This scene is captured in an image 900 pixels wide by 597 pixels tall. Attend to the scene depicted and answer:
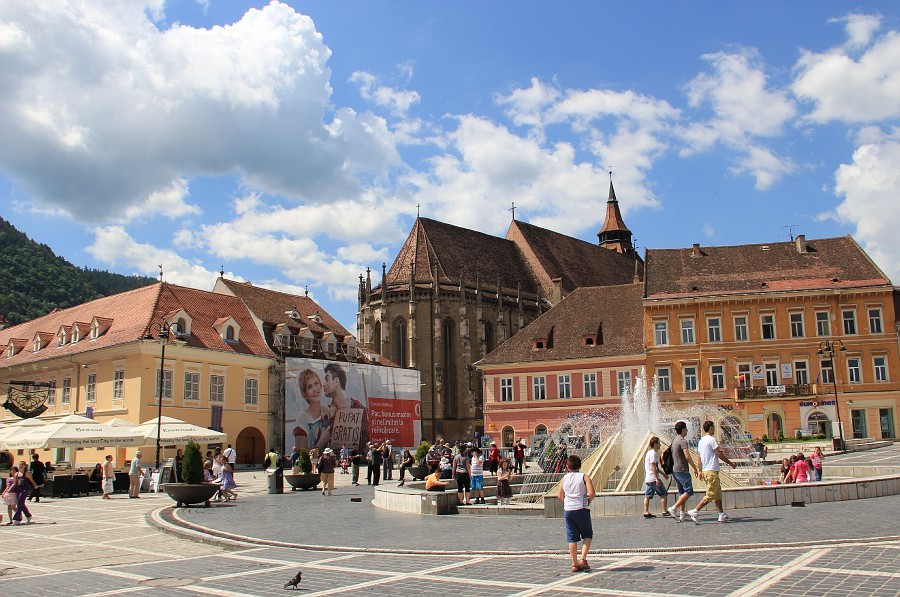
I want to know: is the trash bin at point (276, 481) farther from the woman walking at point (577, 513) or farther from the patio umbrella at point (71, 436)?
the woman walking at point (577, 513)

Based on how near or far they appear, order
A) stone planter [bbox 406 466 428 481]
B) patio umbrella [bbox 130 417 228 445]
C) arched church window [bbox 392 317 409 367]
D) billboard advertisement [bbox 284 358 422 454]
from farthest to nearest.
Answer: arched church window [bbox 392 317 409 367] → billboard advertisement [bbox 284 358 422 454] → stone planter [bbox 406 466 428 481] → patio umbrella [bbox 130 417 228 445]

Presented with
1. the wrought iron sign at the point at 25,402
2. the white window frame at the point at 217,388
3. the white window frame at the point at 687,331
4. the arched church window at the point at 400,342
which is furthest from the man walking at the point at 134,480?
the arched church window at the point at 400,342

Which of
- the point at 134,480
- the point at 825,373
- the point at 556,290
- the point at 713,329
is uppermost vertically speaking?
the point at 556,290

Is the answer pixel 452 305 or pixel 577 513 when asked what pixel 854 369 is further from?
pixel 577 513

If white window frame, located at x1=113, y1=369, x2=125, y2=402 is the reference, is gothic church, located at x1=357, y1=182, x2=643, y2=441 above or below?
above

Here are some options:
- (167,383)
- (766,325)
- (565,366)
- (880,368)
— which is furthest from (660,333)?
(167,383)

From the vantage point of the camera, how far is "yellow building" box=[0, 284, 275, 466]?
4494 cm

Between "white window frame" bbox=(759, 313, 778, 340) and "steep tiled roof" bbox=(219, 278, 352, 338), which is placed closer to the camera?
"white window frame" bbox=(759, 313, 778, 340)

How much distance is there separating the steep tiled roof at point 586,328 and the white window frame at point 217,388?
16.2m

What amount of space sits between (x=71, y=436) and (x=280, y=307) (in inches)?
1205

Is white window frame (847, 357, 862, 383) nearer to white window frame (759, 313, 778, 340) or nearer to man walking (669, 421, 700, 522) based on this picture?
white window frame (759, 313, 778, 340)

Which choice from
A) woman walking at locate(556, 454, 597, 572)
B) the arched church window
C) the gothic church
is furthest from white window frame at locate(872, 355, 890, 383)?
woman walking at locate(556, 454, 597, 572)

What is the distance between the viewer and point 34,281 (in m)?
124

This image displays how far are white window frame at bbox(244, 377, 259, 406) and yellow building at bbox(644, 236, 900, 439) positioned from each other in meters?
23.6
